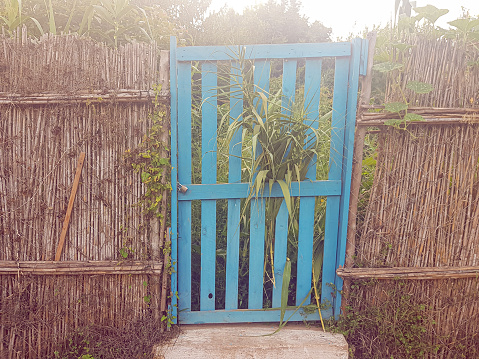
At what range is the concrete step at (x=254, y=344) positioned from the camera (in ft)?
8.15

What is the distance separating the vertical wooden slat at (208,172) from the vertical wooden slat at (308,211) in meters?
0.70

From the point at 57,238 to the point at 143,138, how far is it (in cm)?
104

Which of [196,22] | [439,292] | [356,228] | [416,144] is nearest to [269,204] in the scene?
[356,228]

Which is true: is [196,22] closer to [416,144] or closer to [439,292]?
[416,144]

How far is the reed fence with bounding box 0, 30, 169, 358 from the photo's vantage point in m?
2.52

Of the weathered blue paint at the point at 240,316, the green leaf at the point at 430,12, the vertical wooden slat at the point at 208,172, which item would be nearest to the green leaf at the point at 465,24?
the green leaf at the point at 430,12

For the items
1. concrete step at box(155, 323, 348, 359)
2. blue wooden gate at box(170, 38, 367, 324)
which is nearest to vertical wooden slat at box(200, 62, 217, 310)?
blue wooden gate at box(170, 38, 367, 324)

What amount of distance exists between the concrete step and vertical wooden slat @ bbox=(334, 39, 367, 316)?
317 millimetres

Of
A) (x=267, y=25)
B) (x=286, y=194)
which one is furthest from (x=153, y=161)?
(x=267, y=25)

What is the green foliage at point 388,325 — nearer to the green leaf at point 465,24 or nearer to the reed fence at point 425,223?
the reed fence at point 425,223

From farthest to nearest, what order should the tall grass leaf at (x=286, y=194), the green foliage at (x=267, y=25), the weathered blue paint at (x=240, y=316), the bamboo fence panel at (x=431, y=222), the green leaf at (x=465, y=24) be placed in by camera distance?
the green foliage at (x=267, y=25) < the weathered blue paint at (x=240, y=316) < the bamboo fence panel at (x=431, y=222) < the tall grass leaf at (x=286, y=194) < the green leaf at (x=465, y=24)

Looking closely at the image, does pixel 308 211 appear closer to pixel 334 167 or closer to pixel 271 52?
pixel 334 167

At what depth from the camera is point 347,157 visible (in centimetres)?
262

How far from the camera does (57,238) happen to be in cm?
265
